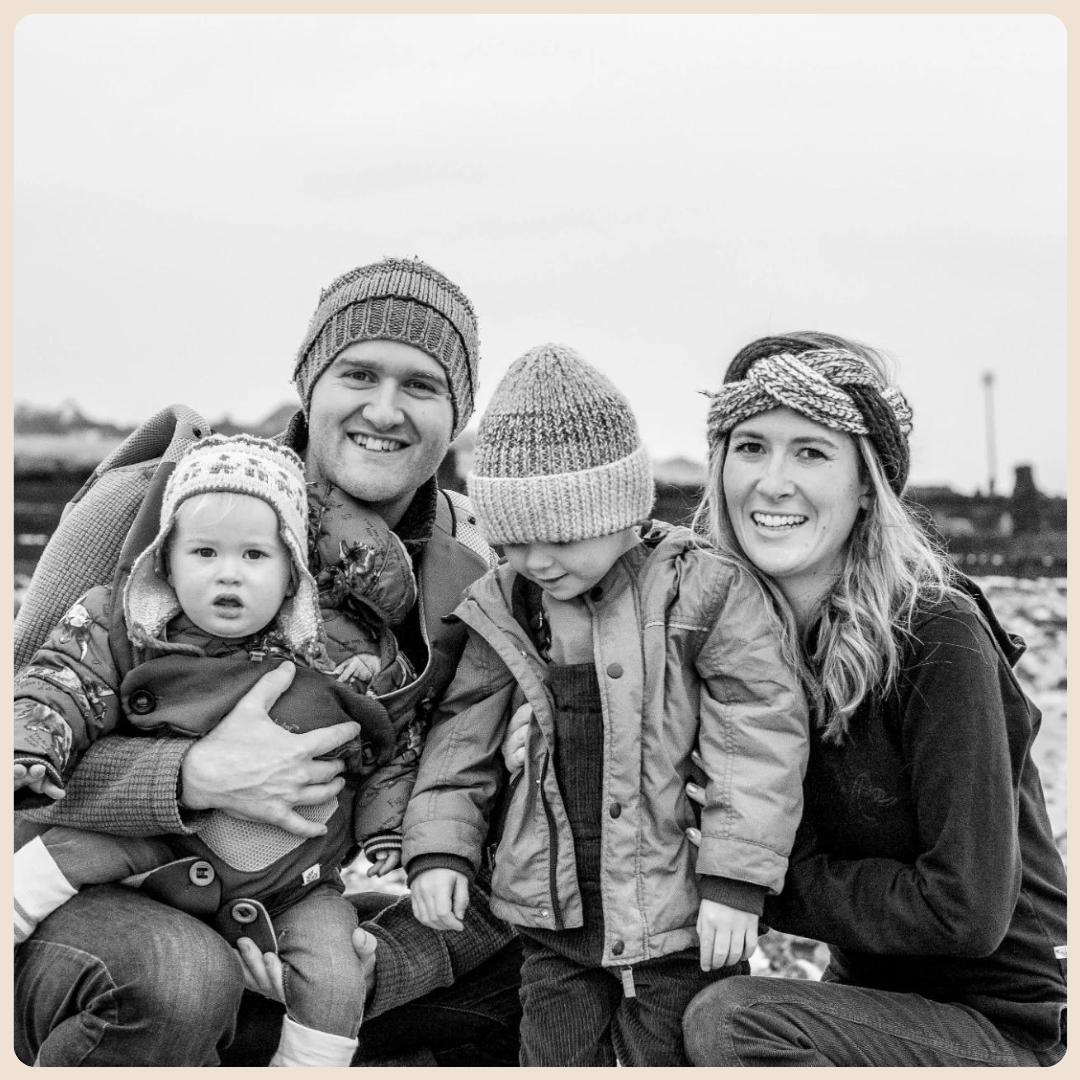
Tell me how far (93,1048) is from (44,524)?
515cm

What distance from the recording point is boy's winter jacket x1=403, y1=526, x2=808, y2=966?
93.4 inches

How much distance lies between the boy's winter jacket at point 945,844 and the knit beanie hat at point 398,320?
1321mm

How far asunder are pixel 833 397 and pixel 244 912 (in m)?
1.66

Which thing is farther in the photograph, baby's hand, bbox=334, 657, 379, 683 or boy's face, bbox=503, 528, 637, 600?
baby's hand, bbox=334, 657, 379, 683

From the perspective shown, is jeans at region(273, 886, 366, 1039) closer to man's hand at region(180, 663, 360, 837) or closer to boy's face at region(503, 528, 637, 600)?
man's hand at region(180, 663, 360, 837)

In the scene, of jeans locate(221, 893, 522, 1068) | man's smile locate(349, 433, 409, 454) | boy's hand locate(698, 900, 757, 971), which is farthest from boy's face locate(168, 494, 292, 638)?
boy's hand locate(698, 900, 757, 971)

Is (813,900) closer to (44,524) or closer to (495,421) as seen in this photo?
(495,421)

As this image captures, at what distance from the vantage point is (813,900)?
2.43 meters

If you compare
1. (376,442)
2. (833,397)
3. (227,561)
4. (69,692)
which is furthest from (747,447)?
(69,692)

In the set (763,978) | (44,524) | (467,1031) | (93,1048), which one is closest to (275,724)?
(93,1048)

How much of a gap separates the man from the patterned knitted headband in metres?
0.80

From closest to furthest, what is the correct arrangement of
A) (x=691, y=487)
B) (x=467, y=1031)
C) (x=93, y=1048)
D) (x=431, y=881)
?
(x=93, y=1048)
(x=431, y=881)
(x=467, y=1031)
(x=691, y=487)

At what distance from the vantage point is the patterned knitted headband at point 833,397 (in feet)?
8.01

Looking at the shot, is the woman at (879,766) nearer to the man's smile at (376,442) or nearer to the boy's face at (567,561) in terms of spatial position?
the boy's face at (567,561)
